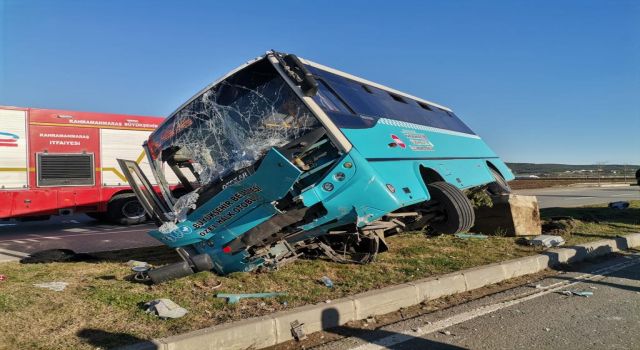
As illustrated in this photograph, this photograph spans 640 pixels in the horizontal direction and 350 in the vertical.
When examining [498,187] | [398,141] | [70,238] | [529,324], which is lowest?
[529,324]

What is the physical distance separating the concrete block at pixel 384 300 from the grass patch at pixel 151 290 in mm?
301

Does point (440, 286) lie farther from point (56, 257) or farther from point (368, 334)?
point (56, 257)

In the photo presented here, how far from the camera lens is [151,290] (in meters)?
5.06

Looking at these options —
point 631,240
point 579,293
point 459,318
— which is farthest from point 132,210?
point 631,240

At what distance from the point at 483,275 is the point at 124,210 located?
1086 cm

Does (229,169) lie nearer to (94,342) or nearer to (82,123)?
(94,342)

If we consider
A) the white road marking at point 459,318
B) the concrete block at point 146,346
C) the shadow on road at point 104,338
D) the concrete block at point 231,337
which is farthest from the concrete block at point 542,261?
the shadow on road at point 104,338

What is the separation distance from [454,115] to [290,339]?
24.0 ft

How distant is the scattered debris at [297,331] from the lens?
13.5 feet

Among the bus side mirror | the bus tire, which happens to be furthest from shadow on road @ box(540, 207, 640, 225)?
the bus tire

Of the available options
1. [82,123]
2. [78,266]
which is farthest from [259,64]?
[82,123]

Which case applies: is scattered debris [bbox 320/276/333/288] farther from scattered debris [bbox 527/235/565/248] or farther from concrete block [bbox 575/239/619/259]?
concrete block [bbox 575/239/619/259]

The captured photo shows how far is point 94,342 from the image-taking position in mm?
3639

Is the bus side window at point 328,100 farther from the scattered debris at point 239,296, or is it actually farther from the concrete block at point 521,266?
the concrete block at point 521,266
